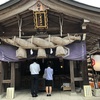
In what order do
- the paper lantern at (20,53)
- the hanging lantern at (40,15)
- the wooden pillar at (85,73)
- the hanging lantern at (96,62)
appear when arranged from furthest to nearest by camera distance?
the wooden pillar at (85,73) < the hanging lantern at (96,62) < the paper lantern at (20,53) < the hanging lantern at (40,15)

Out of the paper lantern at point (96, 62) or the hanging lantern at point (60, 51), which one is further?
the paper lantern at point (96, 62)

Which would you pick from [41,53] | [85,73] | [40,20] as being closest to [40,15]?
[40,20]

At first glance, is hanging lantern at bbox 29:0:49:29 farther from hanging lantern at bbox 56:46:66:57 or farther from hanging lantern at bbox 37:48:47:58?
hanging lantern at bbox 56:46:66:57

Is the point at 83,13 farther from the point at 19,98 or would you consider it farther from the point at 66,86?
the point at 19,98

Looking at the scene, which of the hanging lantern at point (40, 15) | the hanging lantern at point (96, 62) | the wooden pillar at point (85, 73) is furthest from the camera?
the wooden pillar at point (85, 73)

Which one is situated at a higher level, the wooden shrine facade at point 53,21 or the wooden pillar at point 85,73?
the wooden shrine facade at point 53,21

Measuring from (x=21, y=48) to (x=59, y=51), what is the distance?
1.93 metres

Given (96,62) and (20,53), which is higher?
(20,53)

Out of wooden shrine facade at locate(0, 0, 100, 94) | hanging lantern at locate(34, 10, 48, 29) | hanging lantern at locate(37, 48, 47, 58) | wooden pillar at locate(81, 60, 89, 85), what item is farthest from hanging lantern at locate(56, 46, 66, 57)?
wooden pillar at locate(81, 60, 89, 85)

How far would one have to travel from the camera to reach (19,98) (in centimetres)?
977

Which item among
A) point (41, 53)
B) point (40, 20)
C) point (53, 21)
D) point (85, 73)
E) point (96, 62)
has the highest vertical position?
point (53, 21)

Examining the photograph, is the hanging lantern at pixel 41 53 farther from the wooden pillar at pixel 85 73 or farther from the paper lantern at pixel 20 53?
the wooden pillar at pixel 85 73

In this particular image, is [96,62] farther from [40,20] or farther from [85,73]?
[40,20]

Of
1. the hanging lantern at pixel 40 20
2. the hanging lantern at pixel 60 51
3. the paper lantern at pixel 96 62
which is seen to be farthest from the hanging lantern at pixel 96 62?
the hanging lantern at pixel 40 20
